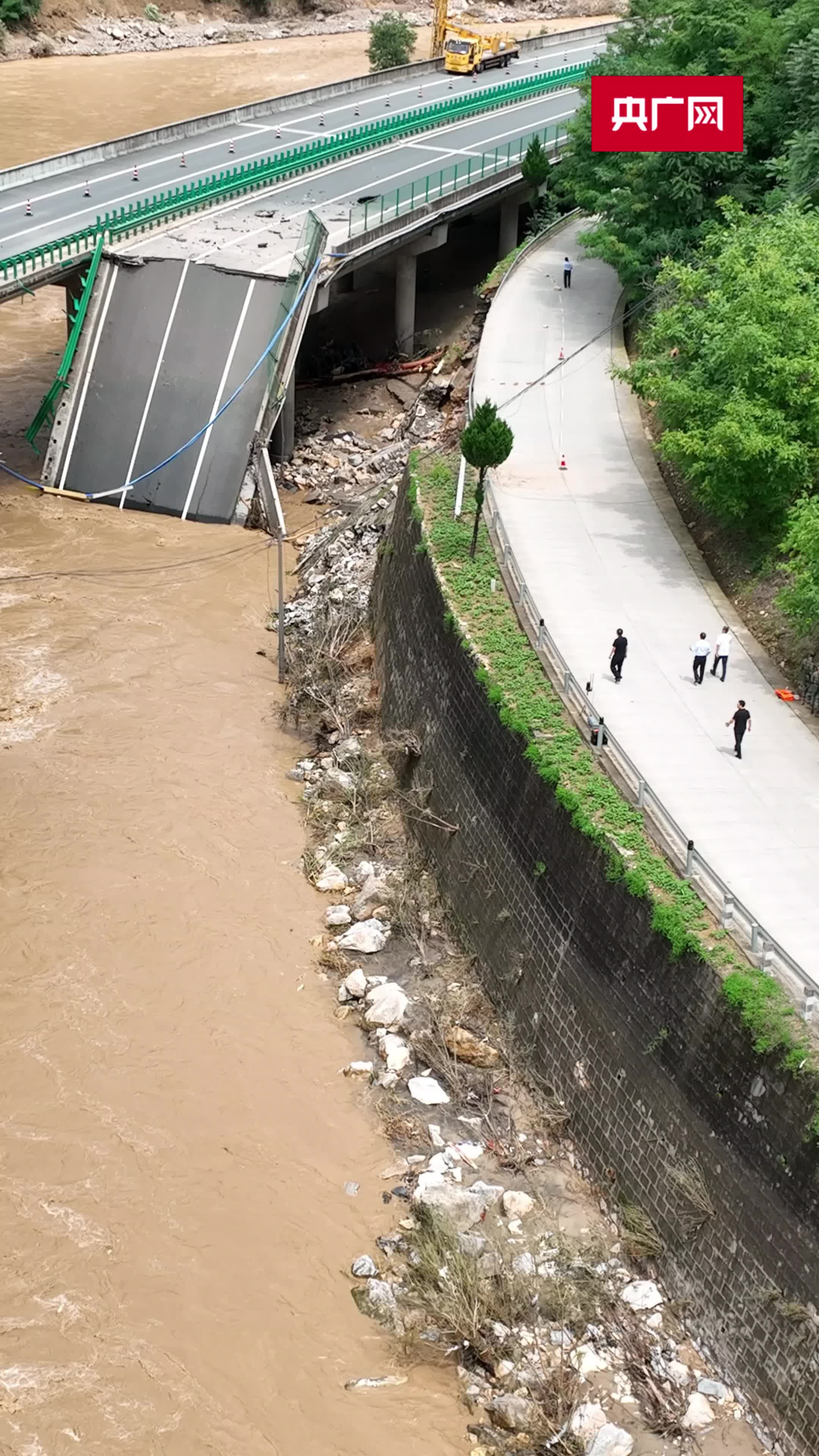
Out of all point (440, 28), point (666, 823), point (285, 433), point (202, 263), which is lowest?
point (285, 433)

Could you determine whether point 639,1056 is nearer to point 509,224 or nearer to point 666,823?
point 666,823

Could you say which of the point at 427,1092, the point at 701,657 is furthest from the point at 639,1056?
the point at 701,657

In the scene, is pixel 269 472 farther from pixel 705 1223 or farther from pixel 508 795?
pixel 705 1223

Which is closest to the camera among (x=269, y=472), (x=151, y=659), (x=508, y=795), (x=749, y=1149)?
(x=749, y=1149)

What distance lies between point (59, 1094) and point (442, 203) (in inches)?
1164

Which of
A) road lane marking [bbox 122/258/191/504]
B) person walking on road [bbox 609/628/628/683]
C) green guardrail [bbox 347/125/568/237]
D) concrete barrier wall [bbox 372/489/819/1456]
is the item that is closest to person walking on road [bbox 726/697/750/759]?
person walking on road [bbox 609/628/628/683]

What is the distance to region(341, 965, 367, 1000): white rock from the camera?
64.5 ft

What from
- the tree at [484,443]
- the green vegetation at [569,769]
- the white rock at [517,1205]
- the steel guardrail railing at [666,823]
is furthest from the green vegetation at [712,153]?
the white rock at [517,1205]

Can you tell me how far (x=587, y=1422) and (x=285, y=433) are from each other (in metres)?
25.5

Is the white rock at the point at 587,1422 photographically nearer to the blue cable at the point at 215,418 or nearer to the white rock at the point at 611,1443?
the white rock at the point at 611,1443

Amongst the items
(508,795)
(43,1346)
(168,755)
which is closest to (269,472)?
(168,755)

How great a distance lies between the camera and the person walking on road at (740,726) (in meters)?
19.0

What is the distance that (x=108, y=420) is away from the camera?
3391 cm

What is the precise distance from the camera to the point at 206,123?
48156mm
